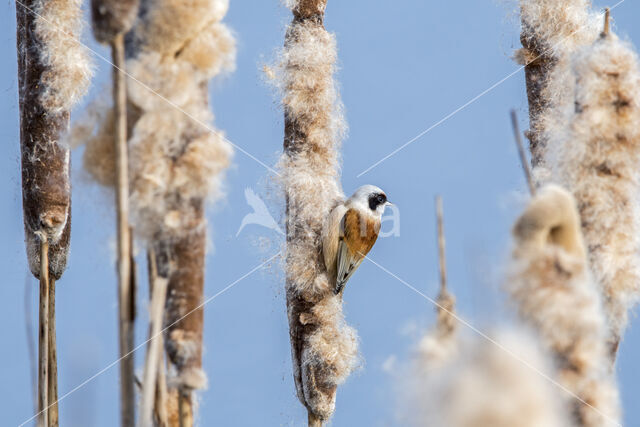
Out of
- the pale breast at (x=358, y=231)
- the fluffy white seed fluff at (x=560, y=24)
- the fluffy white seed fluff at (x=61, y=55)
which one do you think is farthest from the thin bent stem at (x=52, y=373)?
the fluffy white seed fluff at (x=560, y=24)

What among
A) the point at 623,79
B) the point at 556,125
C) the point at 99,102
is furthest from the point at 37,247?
the point at 623,79

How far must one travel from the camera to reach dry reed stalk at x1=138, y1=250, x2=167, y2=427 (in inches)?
40.4

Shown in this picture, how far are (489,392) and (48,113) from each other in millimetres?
1268

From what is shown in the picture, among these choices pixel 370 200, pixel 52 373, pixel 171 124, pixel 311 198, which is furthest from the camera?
pixel 370 200

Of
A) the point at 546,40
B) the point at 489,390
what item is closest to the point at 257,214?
the point at 546,40

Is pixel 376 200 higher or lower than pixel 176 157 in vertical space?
higher

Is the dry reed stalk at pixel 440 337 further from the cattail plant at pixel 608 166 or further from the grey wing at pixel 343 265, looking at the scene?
the grey wing at pixel 343 265

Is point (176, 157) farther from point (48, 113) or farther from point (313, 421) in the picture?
point (313, 421)

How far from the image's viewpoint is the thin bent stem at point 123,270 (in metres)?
1.01

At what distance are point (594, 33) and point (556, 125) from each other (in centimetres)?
46

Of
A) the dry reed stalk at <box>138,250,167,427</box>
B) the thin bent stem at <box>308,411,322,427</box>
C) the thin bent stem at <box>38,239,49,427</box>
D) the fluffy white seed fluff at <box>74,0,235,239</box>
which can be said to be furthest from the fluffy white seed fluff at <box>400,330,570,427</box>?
the thin bent stem at <box>308,411,322,427</box>

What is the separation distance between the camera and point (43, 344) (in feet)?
5.22

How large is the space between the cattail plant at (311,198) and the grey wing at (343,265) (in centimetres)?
3

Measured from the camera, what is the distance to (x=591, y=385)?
1.06m
